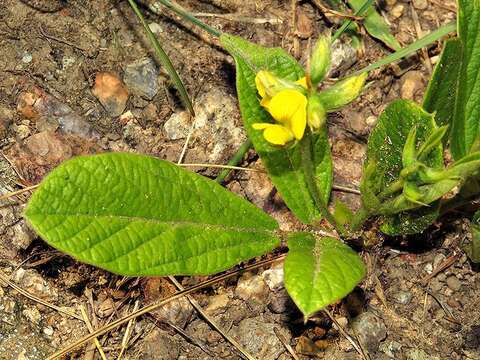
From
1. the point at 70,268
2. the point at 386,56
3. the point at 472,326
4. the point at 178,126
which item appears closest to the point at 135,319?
the point at 70,268

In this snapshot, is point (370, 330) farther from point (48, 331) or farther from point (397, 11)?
point (397, 11)

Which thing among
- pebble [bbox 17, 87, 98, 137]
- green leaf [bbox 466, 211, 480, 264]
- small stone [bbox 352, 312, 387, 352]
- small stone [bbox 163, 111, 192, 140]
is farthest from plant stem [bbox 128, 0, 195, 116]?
green leaf [bbox 466, 211, 480, 264]

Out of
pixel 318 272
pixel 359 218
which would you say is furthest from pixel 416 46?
pixel 318 272

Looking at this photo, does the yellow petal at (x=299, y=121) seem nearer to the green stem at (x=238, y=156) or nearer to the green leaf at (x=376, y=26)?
the green stem at (x=238, y=156)

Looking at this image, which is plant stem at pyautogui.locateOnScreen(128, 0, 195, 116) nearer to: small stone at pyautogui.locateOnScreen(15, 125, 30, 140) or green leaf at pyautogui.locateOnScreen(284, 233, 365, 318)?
small stone at pyautogui.locateOnScreen(15, 125, 30, 140)

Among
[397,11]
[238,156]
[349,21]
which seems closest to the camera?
[238,156]

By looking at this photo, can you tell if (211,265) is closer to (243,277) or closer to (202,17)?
(243,277)
